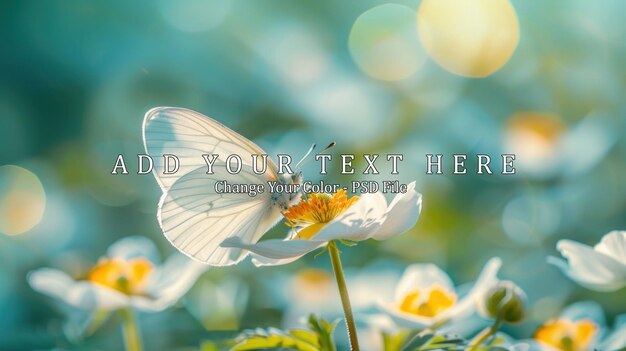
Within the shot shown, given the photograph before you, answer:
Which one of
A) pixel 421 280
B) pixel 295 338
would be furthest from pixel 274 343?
pixel 421 280

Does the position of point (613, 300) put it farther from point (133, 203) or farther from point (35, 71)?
point (35, 71)

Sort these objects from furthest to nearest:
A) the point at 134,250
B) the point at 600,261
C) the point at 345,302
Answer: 1. the point at 134,250
2. the point at 600,261
3. the point at 345,302

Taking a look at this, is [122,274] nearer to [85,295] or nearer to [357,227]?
[85,295]

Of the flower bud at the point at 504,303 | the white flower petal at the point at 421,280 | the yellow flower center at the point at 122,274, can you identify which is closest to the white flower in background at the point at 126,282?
the yellow flower center at the point at 122,274

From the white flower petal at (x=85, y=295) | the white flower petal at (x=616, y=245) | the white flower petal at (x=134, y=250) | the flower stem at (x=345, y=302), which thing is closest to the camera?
the flower stem at (x=345, y=302)

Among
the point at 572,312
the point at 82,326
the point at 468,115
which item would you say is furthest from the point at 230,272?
the point at 468,115

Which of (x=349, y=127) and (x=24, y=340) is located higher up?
(x=349, y=127)

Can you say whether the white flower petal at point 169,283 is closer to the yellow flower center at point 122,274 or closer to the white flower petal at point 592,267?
the yellow flower center at point 122,274
